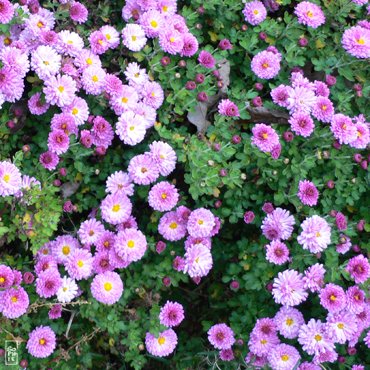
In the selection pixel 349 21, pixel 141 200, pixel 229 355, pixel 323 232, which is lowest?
pixel 229 355

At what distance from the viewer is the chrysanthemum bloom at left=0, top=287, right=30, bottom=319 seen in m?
2.58

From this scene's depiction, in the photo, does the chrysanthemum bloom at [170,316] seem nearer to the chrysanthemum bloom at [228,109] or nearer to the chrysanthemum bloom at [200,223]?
the chrysanthemum bloom at [200,223]

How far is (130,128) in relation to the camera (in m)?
2.76

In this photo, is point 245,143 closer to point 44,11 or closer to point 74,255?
point 74,255

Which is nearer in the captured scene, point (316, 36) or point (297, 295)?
point (297, 295)

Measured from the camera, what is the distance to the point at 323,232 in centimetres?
272

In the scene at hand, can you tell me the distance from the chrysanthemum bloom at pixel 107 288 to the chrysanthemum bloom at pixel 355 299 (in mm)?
1086

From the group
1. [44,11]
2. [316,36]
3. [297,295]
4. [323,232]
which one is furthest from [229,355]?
[44,11]

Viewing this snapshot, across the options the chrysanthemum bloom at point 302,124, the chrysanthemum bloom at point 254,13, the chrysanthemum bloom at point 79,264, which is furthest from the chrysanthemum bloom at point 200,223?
the chrysanthemum bloom at point 254,13

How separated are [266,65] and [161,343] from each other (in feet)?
4.99

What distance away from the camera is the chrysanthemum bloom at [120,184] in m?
2.77

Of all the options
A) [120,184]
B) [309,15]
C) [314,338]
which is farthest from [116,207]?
[309,15]

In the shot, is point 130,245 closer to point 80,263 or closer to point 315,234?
point 80,263

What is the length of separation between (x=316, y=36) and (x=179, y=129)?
38.0 inches
